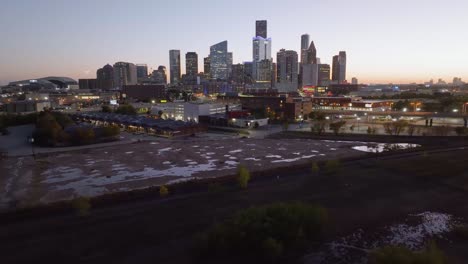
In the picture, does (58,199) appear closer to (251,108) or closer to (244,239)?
(244,239)

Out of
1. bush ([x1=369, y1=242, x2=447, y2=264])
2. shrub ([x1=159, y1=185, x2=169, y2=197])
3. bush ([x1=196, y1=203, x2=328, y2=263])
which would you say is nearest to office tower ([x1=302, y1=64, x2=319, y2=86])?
shrub ([x1=159, y1=185, x2=169, y2=197])

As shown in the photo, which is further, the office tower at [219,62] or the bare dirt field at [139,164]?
the office tower at [219,62]

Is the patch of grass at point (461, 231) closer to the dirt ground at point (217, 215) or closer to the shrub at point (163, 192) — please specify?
the dirt ground at point (217, 215)

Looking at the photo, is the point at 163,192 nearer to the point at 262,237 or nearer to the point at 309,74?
the point at 262,237

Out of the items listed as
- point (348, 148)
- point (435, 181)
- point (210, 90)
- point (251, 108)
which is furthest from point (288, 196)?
point (210, 90)

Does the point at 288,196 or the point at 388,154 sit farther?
the point at 388,154

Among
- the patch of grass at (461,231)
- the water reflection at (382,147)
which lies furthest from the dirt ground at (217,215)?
the water reflection at (382,147)

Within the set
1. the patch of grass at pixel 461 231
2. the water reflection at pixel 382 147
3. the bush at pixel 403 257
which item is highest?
the bush at pixel 403 257
